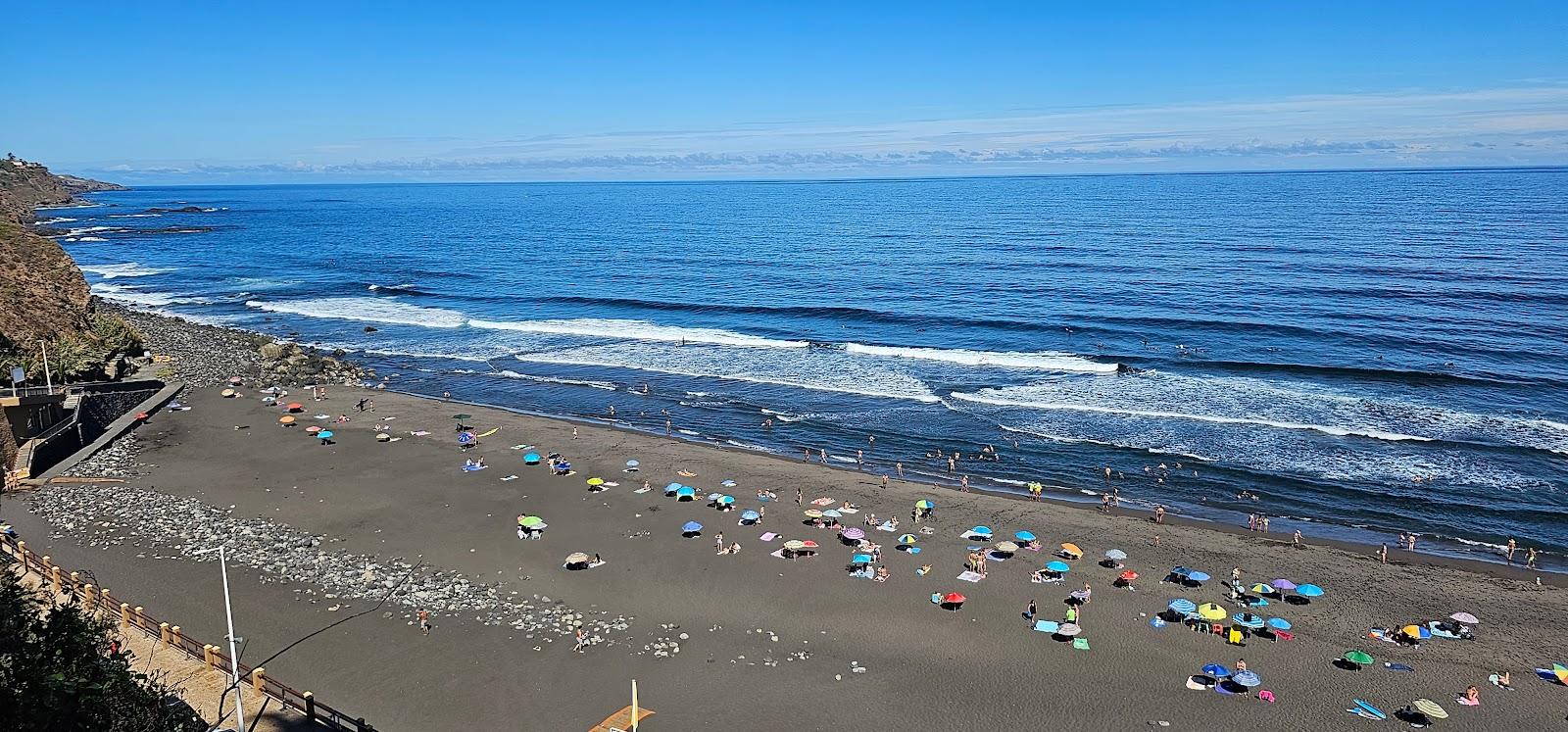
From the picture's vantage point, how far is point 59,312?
5306 centimetres

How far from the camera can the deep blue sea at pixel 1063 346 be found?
39156 mm

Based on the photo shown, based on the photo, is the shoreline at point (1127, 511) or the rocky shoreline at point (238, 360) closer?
the shoreline at point (1127, 511)

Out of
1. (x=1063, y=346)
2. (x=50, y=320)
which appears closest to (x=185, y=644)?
(x=50, y=320)

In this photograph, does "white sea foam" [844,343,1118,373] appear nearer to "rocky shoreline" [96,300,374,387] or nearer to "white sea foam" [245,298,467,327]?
"rocky shoreline" [96,300,374,387]

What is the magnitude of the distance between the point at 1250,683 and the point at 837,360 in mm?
39286

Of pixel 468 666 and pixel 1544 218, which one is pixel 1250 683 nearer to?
pixel 468 666

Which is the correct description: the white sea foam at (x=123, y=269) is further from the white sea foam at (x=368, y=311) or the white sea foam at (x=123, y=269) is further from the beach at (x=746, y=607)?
the beach at (x=746, y=607)

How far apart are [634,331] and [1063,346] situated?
1242 inches

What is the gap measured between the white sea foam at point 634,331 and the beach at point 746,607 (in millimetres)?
27018

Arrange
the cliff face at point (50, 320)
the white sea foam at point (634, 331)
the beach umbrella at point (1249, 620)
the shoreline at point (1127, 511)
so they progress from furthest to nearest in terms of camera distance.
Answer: the white sea foam at point (634, 331)
the cliff face at point (50, 320)
the shoreline at point (1127, 511)
the beach umbrella at point (1249, 620)

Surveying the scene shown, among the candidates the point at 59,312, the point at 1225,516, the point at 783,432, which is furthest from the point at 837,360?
the point at 59,312

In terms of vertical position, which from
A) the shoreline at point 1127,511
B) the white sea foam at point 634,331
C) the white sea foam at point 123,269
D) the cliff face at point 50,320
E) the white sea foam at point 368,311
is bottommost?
the shoreline at point 1127,511

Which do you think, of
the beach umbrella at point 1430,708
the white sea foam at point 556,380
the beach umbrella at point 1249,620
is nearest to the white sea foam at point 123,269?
the white sea foam at point 556,380

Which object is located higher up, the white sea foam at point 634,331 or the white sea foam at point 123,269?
the white sea foam at point 123,269
